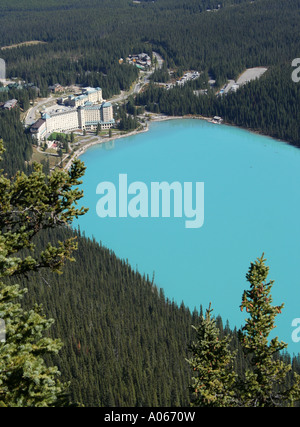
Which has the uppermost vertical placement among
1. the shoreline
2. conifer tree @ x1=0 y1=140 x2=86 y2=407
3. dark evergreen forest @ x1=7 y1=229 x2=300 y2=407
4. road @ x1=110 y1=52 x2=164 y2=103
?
road @ x1=110 y1=52 x2=164 y2=103

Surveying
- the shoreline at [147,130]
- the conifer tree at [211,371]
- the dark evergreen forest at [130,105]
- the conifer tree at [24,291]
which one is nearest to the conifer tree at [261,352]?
the conifer tree at [211,371]

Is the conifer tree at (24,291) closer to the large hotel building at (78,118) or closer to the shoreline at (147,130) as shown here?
the shoreline at (147,130)

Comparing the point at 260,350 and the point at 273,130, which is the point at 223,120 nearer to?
the point at 273,130

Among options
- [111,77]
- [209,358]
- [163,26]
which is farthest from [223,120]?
[209,358]

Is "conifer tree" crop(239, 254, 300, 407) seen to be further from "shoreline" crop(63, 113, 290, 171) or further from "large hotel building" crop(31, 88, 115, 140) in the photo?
"large hotel building" crop(31, 88, 115, 140)

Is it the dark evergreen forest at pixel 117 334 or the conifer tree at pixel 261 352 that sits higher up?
the conifer tree at pixel 261 352

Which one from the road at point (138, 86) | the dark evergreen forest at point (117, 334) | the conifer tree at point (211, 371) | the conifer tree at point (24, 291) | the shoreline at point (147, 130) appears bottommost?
the dark evergreen forest at point (117, 334)

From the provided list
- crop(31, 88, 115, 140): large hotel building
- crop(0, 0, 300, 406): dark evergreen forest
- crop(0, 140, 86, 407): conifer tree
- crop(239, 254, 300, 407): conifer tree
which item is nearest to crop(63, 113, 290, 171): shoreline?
crop(0, 0, 300, 406): dark evergreen forest
